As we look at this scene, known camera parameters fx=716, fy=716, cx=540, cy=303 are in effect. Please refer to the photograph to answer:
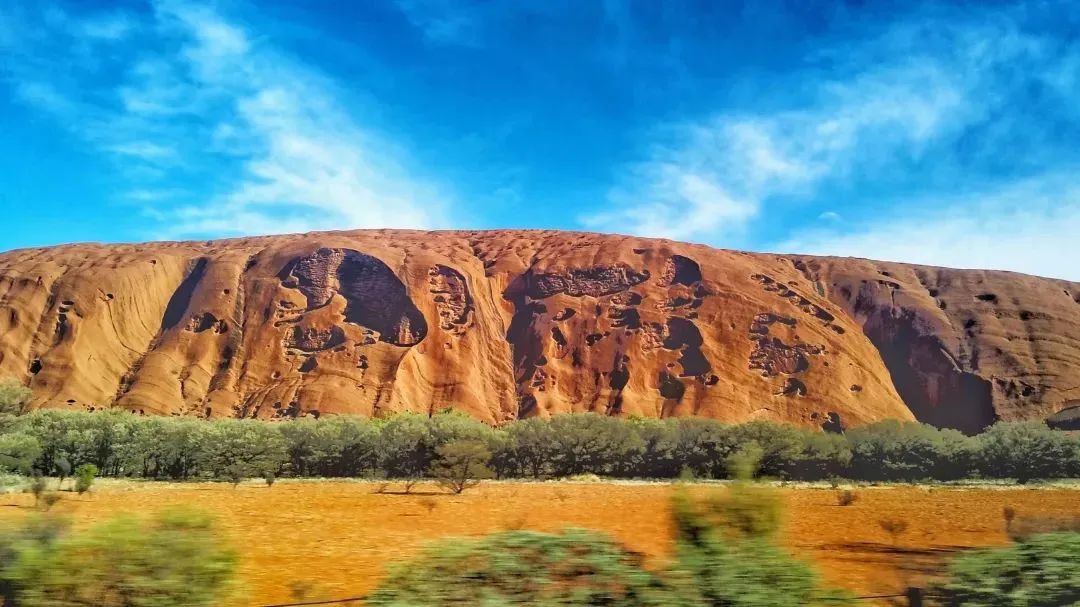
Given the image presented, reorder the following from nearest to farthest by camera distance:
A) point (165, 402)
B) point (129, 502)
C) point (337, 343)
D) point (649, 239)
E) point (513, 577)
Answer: point (513, 577)
point (129, 502)
point (165, 402)
point (337, 343)
point (649, 239)

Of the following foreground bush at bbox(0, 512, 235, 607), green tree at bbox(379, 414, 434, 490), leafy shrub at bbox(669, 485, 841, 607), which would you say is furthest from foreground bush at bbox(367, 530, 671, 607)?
green tree at bbox(379, 414, 434, 490)

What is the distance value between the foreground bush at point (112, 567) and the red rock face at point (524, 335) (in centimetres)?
6353

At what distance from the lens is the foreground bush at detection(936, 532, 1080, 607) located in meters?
4.68

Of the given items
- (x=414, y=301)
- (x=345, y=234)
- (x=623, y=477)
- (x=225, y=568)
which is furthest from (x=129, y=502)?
(x=345, y=234)

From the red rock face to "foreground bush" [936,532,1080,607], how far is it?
65017mm

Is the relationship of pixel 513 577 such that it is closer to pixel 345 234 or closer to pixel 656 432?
pixel 656 432

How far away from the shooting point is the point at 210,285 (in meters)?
81.8

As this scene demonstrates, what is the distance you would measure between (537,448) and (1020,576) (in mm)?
48108

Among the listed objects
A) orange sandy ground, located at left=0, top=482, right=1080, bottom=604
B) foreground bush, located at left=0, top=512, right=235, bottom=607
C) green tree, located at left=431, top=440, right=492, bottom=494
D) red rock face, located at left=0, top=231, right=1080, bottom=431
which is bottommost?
orange sandy ground, located at left=0, top=482, right=1080, bottom=604

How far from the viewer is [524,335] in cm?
8150


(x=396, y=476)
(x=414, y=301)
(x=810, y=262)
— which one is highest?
(x=810, y=262)

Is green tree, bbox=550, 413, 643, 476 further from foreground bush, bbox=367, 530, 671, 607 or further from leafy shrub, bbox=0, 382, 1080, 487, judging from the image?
foreground bush, bbox=367, 530, 671, 607

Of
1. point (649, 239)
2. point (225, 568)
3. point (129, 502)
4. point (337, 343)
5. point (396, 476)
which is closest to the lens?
point (225, 568)

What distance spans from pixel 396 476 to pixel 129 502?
2543 centimetres
